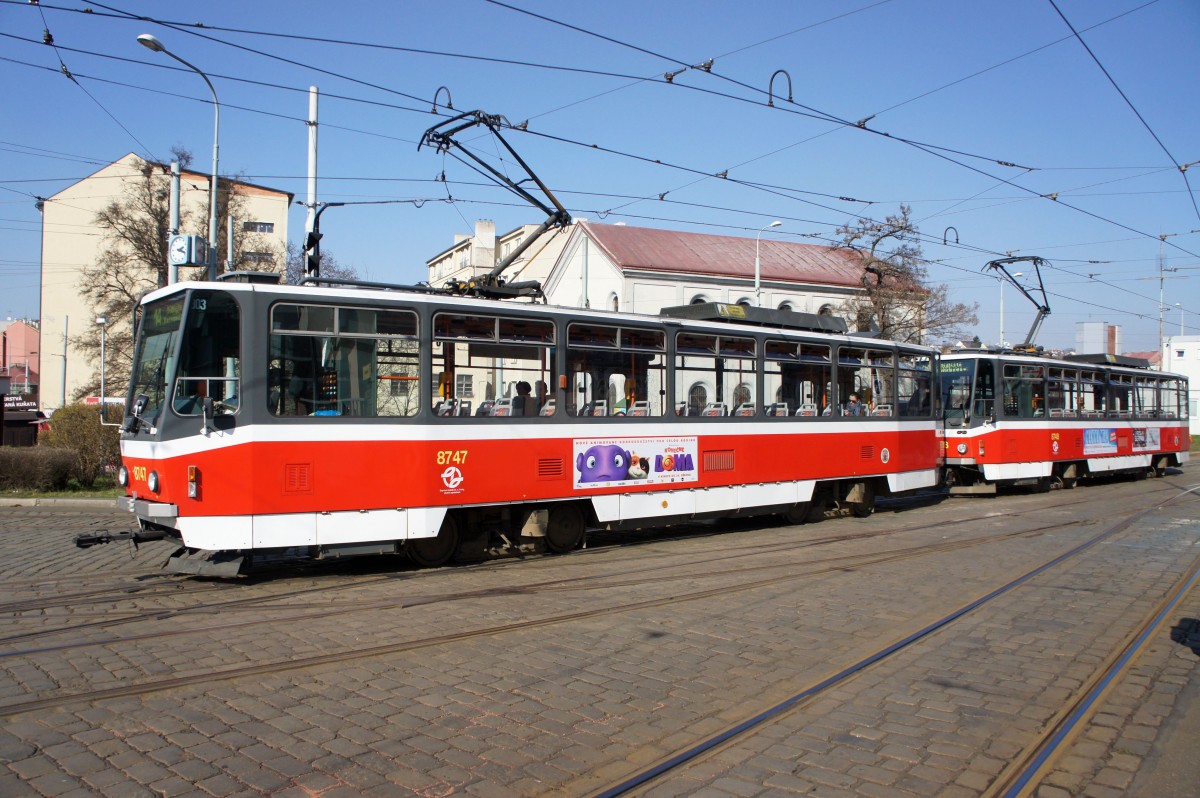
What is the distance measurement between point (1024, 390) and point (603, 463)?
45.7 feet

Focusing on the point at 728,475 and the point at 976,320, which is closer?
the point at 728,475

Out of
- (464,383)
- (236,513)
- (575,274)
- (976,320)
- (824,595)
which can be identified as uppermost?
(575,274)

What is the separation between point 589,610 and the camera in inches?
321

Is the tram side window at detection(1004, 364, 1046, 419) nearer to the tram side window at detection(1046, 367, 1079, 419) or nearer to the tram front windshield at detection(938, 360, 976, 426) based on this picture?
the tram side window at detection(1046, 367, 1079, 419)

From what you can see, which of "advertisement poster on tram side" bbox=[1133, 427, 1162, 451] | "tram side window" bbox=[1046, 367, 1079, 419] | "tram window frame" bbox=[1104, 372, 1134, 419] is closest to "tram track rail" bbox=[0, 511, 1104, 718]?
"tram side window" bbox=[1046, 367, 1079, 419]

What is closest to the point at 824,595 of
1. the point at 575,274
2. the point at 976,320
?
the point at 976,320

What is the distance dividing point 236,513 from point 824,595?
579 centimetres

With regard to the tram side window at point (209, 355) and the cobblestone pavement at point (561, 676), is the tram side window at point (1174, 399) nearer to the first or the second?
the cobblestone pavement at point (561, 676)

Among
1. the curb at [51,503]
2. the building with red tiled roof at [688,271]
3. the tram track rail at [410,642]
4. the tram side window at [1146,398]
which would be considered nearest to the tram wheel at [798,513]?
the tram track rail at [410,642]

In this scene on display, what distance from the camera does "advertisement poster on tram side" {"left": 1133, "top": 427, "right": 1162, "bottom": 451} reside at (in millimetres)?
26266

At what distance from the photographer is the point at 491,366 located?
10445mm

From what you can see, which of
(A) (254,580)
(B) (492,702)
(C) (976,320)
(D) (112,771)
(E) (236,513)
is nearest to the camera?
(D) (112,771)

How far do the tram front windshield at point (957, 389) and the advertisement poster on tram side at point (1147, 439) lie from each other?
8706mm

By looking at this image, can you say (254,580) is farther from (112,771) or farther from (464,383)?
(112,771)
